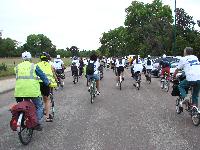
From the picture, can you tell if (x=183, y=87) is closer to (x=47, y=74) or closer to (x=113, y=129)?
(x=113, y=129)

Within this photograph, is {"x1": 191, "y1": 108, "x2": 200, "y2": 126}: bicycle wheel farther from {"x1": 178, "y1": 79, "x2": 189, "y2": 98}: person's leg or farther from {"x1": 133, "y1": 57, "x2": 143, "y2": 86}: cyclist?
{"x1": 133, "y1": 57, "x2": 143, "y2": 86}: cyclist

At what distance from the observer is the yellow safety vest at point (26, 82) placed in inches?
345

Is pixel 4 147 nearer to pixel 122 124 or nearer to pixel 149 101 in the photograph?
pixel 122 124

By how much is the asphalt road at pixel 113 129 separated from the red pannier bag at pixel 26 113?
420mm

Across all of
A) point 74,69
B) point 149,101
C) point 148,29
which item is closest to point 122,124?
point 149,101

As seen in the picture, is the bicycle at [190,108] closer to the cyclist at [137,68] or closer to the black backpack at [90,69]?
the black backpack at [90,69]

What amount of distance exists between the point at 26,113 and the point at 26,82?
2.43 feet

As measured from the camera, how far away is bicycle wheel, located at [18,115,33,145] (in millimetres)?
8342

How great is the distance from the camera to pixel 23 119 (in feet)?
27.6

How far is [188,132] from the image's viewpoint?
31.7 feet

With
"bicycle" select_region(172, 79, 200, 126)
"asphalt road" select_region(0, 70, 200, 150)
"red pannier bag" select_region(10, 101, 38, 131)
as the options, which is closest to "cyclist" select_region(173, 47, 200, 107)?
"bicycle" select_region(172, 79, 200, 126)

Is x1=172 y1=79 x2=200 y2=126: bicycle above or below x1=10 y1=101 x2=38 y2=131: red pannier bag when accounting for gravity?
below

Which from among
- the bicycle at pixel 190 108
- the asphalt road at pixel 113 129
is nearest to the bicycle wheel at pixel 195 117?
the bicycle at pixel 190 108

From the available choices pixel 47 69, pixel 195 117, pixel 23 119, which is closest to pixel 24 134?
pixel 23 119
